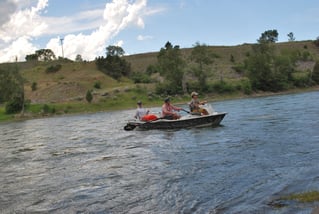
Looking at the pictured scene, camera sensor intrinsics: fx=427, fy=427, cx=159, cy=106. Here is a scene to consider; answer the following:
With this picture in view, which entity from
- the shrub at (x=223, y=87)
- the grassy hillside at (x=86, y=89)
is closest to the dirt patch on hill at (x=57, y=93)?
the grassy hillside at (x=86, y=89)

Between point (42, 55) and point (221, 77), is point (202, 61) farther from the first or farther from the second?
point (42, 55)

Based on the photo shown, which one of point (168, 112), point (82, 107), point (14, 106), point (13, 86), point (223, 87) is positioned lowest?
point (82, 107)

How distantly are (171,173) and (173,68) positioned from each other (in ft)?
214

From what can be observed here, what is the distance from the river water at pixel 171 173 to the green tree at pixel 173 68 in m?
53.9

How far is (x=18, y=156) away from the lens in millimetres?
22172

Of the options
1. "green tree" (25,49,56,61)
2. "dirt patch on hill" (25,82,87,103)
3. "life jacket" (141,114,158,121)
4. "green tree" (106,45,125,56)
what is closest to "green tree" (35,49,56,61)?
"green tree" (25,49,56,61)

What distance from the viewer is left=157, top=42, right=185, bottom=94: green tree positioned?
78.4m

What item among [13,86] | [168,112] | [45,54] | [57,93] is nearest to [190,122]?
[168,112]

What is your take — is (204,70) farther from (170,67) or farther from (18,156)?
(18,156)

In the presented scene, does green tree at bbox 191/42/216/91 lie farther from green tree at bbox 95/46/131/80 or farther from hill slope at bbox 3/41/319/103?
green tree at bbox 95/46/131/80

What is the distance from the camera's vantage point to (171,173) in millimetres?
14555

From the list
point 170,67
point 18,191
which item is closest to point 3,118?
point 170,67

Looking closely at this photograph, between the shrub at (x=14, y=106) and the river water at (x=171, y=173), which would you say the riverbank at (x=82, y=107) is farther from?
the river water at (x=171, y=173)

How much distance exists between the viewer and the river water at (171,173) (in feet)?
36.0
